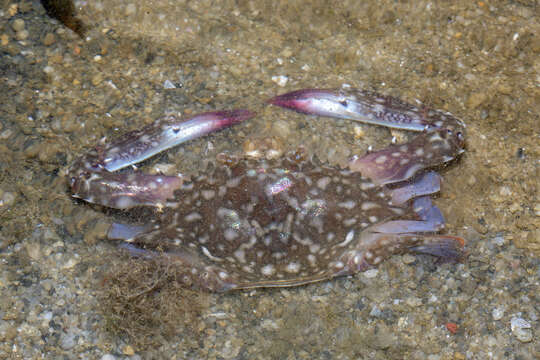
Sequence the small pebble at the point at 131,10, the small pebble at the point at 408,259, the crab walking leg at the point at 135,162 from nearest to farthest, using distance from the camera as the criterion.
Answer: the crab walking leg at the point at 135,162 < the small pebble at the point at 408,259 < the small pebble at the point at 131,10

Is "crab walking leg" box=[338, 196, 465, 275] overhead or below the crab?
below

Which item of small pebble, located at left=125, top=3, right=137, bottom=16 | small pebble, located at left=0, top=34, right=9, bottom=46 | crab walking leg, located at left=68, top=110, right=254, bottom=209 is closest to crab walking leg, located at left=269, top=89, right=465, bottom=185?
crab walking leg, located at left=68, top=110, right=254, bottom=209

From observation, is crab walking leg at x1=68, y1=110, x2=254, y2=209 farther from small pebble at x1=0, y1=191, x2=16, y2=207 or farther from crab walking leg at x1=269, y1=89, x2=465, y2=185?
crab walking leg at x1=269, y1=89, x2=465, y2=185

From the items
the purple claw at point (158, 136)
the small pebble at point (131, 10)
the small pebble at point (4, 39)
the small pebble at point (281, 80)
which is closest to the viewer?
the purple claw at point (158, 136)

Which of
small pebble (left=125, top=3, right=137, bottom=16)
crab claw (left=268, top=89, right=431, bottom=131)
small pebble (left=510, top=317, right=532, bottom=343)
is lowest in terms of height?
small pebble (left=510, top=317, right=532, bottom=343)

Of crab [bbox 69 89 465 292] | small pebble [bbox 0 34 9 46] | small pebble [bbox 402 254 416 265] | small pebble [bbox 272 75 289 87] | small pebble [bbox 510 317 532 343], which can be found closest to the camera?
crab [bbox 69 89 465 292]

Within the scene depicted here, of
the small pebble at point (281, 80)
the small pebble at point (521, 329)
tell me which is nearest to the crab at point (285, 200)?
the small pebble at point (281, 80)

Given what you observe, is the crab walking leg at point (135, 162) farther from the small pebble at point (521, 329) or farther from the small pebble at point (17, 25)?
the small pebble at point (521, 329)

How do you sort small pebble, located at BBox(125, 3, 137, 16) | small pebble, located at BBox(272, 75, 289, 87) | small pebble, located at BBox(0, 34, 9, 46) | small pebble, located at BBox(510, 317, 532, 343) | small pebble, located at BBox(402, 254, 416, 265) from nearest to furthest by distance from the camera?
small pebble, located at BBox(510, 317, 532, 343), small pebble, located at BBox(402, 254, 416, 265), small pebble, located at BBox(272, 75, 289, 87), small pebble, located at BBox(0, 34, 9, 46), small pebble, located at BBox(125, 3, 137, 16)
